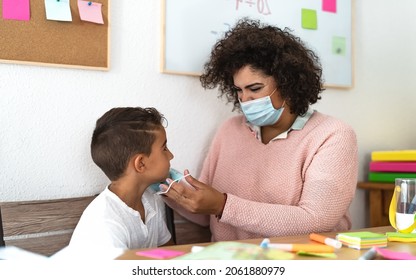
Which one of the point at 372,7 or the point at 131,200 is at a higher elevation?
the point at 372,7

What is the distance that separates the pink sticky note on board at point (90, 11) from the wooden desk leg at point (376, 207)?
127 centimetres

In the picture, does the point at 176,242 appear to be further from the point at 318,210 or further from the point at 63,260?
the point at 63,260

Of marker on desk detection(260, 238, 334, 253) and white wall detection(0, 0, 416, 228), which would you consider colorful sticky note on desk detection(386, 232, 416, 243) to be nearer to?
marker on desk detection(260, 238, 334, 253)

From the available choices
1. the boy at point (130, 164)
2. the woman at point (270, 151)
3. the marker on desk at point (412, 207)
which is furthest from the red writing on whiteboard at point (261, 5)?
the marker on desk at point (412, 207)

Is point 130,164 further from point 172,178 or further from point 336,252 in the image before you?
point 336,252

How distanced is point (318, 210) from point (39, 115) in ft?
2.66

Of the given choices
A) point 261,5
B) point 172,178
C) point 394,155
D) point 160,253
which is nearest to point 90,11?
point 172,178

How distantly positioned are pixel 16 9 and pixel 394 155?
1.44 m

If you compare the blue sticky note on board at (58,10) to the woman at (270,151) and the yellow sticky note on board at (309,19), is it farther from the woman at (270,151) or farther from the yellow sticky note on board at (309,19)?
the yellow sticky note on board at (309,19)

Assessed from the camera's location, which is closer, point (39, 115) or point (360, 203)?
point (39, 115)

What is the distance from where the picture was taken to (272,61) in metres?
1.63

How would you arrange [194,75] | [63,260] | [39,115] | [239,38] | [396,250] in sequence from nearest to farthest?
[63,260], [396,250], [39,115], [239,38], [194,75]

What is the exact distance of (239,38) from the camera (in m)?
1.67

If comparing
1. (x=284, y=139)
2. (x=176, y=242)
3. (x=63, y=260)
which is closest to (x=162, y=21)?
(x=284, y=139)
